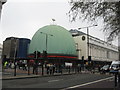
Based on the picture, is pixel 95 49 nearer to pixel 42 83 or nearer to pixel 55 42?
pixel 55 42

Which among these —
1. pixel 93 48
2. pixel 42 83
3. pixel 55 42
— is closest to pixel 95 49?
pixel 93 48

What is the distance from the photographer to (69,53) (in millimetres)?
83188

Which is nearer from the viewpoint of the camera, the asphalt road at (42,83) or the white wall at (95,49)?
the asphalt road at (42,83)

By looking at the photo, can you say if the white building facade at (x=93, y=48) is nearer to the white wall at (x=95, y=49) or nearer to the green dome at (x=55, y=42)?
the white wall at (x=95, y=49)

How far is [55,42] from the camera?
8412cm

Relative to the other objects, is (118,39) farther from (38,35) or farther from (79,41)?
(79,41)

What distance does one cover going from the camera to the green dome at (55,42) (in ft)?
270

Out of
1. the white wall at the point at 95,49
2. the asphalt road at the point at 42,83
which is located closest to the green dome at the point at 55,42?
the white wall at the point at 95,49

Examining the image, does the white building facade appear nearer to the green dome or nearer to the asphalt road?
the green dome

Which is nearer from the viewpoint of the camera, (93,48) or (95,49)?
(93,48)

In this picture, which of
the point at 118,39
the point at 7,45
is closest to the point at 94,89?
the point at 118,39

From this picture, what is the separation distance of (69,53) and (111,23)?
223 ft

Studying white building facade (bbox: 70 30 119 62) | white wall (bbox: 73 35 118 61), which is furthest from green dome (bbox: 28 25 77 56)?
white wall (bbox: 73 35 118 61)

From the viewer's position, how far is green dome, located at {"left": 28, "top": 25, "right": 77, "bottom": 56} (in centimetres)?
8219
